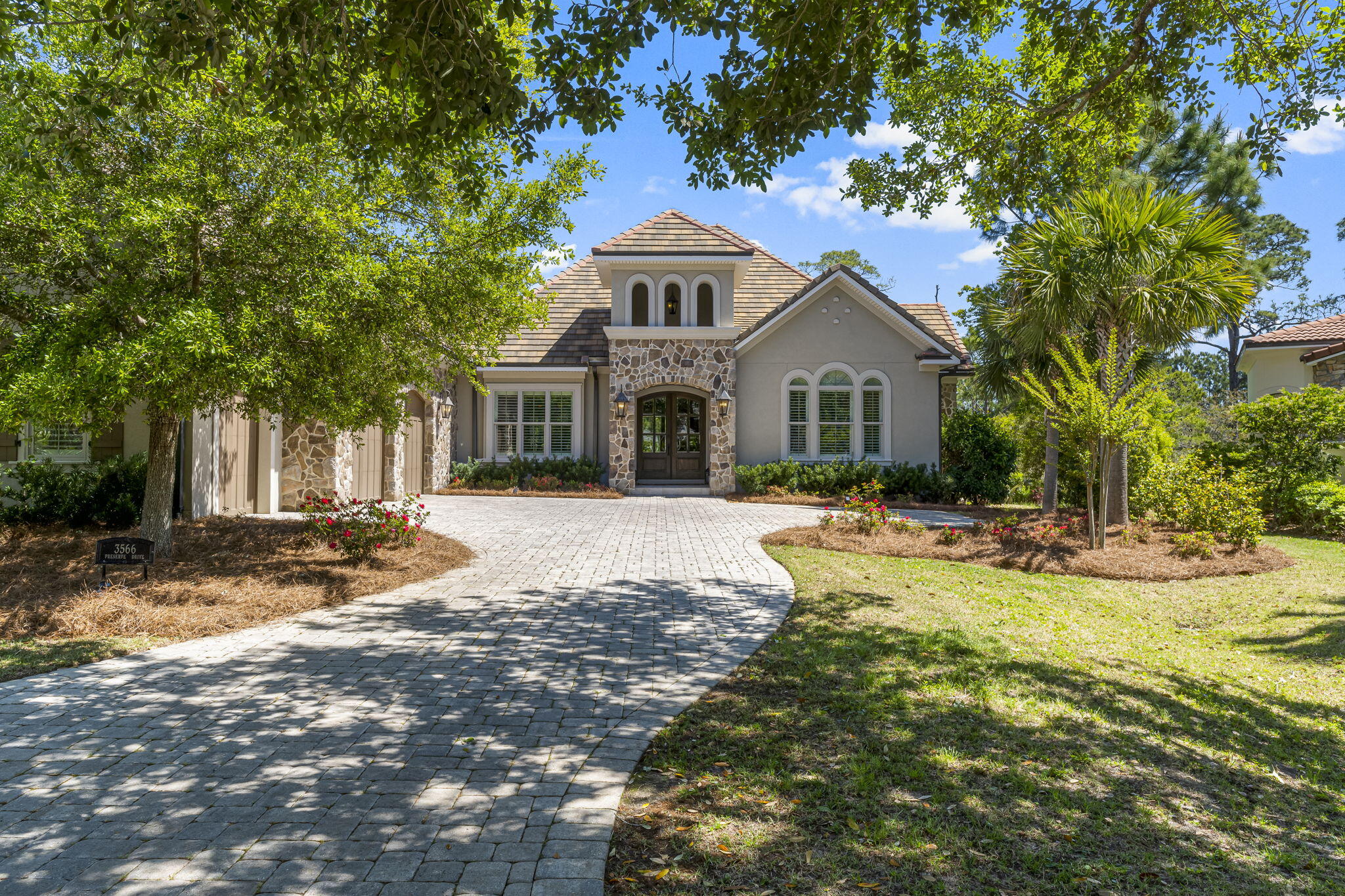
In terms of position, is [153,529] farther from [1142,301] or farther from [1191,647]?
[1142,301]

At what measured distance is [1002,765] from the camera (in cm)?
405

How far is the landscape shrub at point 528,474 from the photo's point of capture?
66.2 ft

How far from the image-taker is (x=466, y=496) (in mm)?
19031

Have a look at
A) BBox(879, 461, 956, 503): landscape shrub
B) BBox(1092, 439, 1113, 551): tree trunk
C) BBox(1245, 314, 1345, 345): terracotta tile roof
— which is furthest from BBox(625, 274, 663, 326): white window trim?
BBox(1245, 314, 1345, 345): terracotta tile roof

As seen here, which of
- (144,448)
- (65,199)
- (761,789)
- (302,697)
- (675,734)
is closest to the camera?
(761,789)

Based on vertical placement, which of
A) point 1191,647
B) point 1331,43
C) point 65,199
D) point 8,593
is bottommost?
point 1191,647

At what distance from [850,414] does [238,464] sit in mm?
14474

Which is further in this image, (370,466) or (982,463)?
(982,463)

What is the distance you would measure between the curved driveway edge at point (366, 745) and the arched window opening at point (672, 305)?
13227 millimetres

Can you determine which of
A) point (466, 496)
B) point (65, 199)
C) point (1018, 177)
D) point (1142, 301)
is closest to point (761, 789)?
point (65, 199)

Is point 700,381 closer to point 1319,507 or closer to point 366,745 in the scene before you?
point 1319,507

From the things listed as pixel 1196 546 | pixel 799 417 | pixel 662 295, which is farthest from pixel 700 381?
pixel 1196 546

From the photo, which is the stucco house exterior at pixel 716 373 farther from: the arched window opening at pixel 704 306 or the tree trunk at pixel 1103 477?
the tree trunk at pixel 1103 477

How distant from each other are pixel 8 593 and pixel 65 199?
3.78m
